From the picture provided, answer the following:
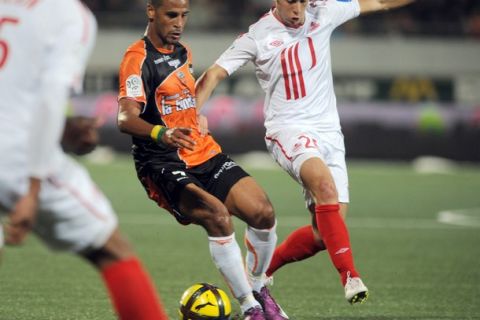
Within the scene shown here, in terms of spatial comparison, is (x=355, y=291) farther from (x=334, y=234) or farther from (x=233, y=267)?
(x=233, y=267)

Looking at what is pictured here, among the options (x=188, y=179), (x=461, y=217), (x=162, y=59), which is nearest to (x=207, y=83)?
(x=162, y=59)

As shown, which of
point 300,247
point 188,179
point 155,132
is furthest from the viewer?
point 300,247

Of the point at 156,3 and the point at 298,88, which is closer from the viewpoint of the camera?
the point at 156,3

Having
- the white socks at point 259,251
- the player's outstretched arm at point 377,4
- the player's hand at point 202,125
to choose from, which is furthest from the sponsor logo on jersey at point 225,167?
the player's outstretched arm at point 377,4

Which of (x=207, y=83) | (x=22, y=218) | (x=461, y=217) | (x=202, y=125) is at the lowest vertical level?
(x=461, y=217)

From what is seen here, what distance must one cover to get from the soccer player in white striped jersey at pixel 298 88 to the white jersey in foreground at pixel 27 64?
115 inches

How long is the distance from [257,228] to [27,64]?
3011 millimetres

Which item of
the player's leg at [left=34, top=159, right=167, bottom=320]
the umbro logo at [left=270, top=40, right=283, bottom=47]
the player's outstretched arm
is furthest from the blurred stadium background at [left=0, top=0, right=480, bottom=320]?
the player's outstretched arm

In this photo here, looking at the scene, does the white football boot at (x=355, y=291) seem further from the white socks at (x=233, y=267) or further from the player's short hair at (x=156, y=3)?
the player's short hair at (x=156, y=3)

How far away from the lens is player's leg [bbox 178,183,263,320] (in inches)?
249

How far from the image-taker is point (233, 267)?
20.7 feet

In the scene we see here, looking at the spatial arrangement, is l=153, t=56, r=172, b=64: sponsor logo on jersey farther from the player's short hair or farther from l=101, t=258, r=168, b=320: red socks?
l=101, t=258, r=168, b=320: red socks

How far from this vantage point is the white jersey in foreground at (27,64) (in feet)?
12.8

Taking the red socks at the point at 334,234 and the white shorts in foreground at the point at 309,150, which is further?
the white shorts in foreground at the point at 309,150
